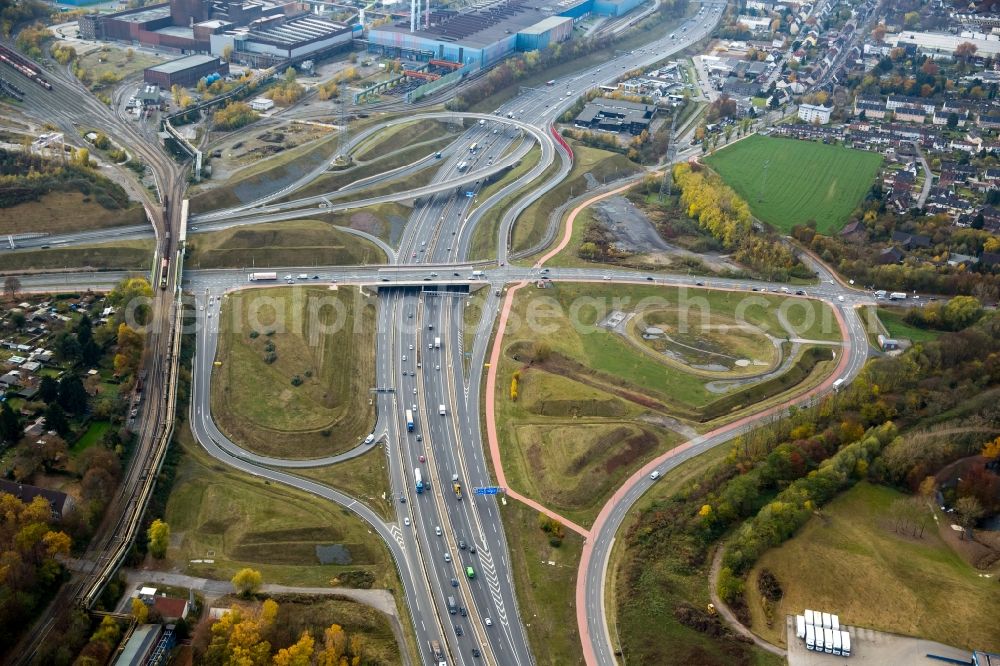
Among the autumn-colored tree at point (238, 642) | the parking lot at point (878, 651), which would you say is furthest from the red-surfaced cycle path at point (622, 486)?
the autumn-colored tree at point (238, 642)

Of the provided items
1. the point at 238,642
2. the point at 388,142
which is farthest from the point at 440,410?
the point at 388,142

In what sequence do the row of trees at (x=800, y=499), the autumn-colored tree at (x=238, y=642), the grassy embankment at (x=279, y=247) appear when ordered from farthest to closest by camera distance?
the grassy embankment at (x=279, y=247) → the row of trees at (x=800, y=499) → the autumn-colored tree at (x=238, y=642)

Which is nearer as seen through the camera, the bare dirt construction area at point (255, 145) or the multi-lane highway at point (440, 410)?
the multi-lane highway at point (440, 410)

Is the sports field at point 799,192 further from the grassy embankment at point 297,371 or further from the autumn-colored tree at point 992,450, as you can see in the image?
the grassy embankment at point 297,371

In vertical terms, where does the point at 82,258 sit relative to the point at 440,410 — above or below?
above

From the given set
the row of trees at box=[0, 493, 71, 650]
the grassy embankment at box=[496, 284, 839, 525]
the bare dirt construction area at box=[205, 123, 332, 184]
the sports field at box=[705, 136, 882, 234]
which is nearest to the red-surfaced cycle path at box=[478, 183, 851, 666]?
the grassy embankment at box=[496, 284, 839, 525]

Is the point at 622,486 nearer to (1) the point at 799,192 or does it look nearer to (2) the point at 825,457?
(2) the point at 825,457

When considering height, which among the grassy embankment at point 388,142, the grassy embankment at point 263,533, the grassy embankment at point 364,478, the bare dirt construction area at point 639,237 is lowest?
the grassy embankment at point 263,533
